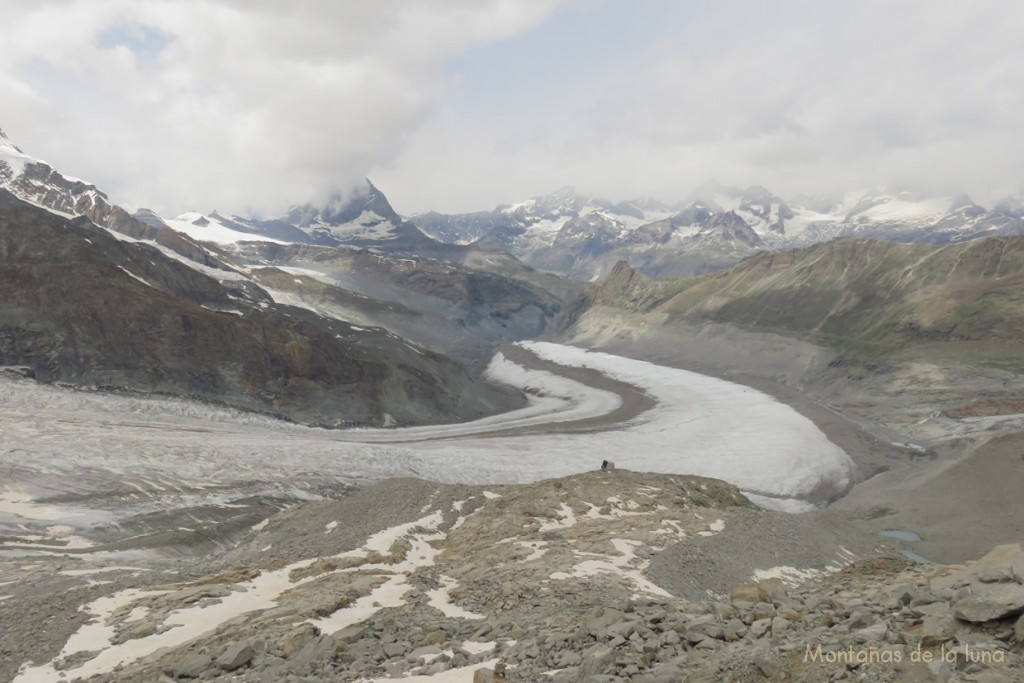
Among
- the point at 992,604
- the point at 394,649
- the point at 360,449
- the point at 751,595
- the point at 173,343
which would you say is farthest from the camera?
the point at 173,343

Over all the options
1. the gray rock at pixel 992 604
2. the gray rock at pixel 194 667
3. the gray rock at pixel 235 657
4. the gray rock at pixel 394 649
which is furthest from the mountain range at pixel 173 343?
the gray rock at pixel 992 604

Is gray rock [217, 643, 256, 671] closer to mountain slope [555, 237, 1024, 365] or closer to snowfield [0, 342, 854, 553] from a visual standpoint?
snowfield [0, 342, 854, 553]

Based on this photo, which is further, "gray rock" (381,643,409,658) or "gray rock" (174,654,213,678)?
"gray rock" (381,643,409,658)

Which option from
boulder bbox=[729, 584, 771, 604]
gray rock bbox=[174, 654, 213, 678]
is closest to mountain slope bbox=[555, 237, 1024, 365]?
boulder bbox=[729, 584, 771, 604]

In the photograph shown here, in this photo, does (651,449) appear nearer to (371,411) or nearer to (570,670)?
(371,411)

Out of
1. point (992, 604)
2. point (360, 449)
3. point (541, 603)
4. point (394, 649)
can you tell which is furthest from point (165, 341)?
point (992, 604)

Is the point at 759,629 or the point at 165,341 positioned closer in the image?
the point at 759,629

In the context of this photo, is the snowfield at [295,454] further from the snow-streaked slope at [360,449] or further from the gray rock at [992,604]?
the gray rock at [992,604]

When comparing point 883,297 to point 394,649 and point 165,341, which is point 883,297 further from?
point 394,649
